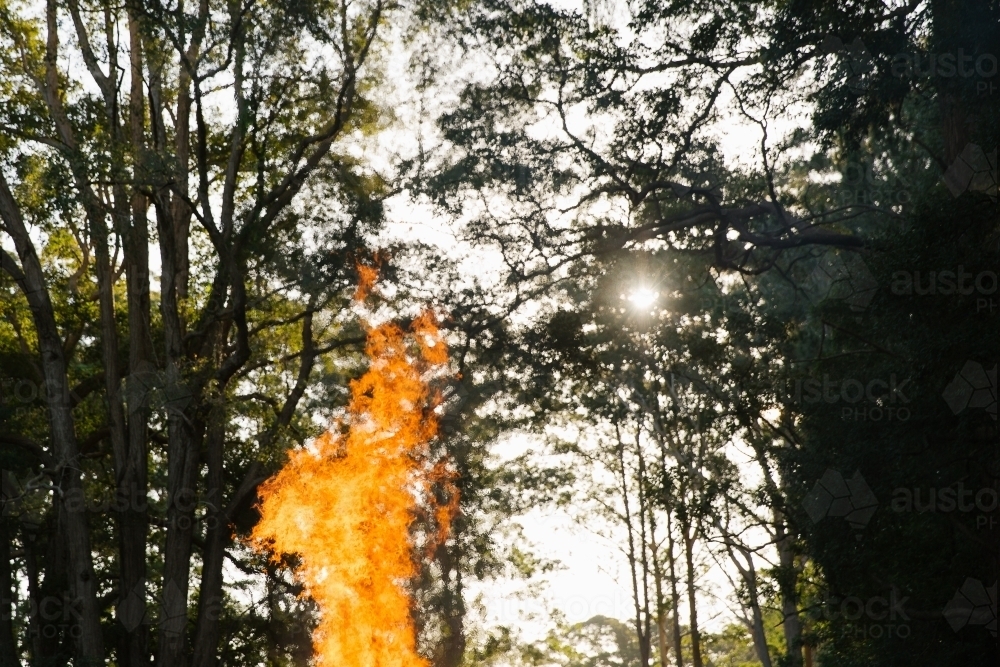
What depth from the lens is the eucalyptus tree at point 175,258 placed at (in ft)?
50.9

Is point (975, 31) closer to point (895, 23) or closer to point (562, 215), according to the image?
point (895, 23)

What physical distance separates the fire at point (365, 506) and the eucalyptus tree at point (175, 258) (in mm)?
662

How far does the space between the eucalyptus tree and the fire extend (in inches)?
26.1

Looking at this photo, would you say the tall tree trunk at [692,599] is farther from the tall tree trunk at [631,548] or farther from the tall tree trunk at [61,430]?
the tall tree trunk at [61,430]

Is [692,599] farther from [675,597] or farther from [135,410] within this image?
[135,410]

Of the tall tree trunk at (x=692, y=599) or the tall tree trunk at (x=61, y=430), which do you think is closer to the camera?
the tall tree trunk at (x=61, y=430)

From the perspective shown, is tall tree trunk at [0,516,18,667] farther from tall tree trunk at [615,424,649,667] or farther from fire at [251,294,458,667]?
tall tree trunk at [615,424,649,667]

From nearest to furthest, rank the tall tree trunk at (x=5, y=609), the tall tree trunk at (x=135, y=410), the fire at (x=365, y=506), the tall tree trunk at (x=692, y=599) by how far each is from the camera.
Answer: the tall tree trunk at (x=135, y=410), the tall tree trunk at (x=5, y=609), the fire at (x=365, y=506), the tall tree trunk at (x=692, y=599)

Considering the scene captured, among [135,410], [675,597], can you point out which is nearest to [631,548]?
[675,597]

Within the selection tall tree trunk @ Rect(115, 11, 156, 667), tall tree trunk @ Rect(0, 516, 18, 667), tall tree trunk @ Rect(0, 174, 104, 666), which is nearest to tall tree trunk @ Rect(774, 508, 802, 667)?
tall tree trunk @ Rect(115, 11, 156, 667)

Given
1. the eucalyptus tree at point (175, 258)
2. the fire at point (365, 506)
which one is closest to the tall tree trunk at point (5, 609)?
the eucalyptus tree at point (175, 258)

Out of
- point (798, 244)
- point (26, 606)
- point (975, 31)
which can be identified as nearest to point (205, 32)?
point (798, 244)

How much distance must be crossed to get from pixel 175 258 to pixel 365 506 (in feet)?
20.9

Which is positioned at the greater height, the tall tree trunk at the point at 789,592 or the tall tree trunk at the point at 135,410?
the tall tree trunk at the point at 135,410
